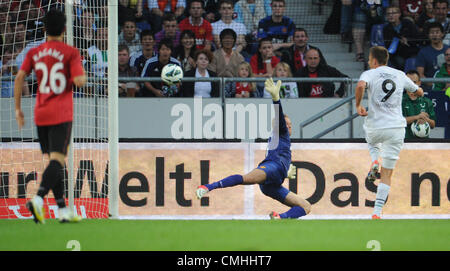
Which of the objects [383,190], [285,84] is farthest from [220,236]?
[285,84]

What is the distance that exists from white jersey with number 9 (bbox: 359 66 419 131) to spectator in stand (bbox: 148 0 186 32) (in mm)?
6107

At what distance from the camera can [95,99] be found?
1268 centimetres

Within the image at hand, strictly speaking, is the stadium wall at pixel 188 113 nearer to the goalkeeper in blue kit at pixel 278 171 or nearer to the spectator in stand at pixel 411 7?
the goalkeeper in blue kit at pixel 278 171

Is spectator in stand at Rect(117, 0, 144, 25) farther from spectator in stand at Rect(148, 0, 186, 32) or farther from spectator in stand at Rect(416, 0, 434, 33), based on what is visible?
spectator in stand at Rect(416, 0, 434, 33)

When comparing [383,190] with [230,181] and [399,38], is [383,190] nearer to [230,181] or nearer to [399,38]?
[230,181]

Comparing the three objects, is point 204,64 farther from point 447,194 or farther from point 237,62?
point 447,194

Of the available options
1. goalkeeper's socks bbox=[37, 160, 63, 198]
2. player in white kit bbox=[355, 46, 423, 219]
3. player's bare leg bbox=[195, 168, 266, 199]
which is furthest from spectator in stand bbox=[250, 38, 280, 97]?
goalkeeper's socks bbox=[37, 160, 63, 198]

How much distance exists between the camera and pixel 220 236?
26.6ft

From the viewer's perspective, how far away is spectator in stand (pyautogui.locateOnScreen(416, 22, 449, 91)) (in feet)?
50.3

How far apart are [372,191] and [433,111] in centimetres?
164

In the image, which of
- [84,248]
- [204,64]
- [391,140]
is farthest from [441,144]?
[84,248]

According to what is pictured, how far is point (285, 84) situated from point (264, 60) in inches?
47.5

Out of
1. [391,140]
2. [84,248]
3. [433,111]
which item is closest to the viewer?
[84,248]

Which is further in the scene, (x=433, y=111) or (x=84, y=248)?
(x=433, y=111)
